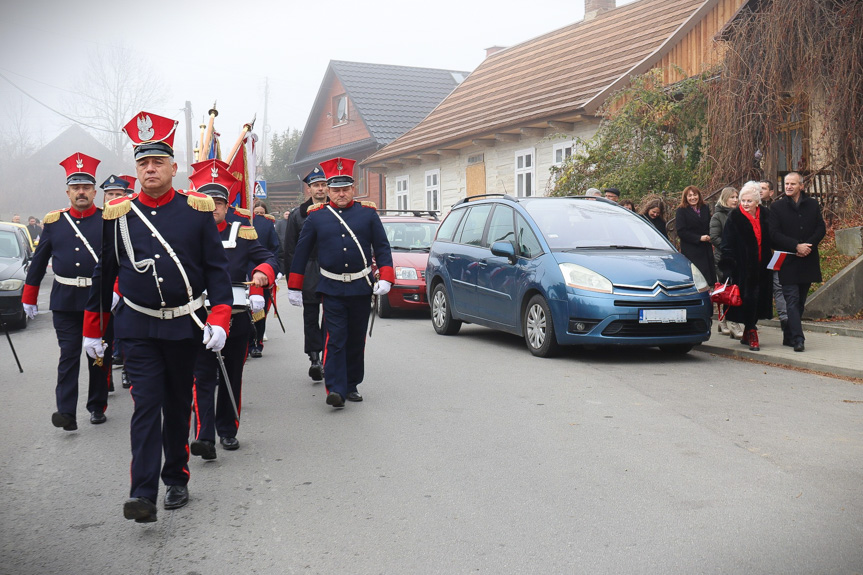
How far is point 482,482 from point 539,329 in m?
5.08

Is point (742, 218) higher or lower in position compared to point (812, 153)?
lower

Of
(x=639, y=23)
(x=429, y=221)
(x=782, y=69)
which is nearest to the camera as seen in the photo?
(x=782, y=69)

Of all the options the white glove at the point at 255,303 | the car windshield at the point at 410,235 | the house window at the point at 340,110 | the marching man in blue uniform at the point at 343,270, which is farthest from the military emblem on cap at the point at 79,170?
the house window at the point at 340,110

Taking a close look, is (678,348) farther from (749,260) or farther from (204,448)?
(204,448)

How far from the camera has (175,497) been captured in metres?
5.05

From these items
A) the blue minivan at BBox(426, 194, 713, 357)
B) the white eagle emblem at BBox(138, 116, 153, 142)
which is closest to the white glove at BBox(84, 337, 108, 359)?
the white eagle emblem at BBox(138, 116, 153, 142)

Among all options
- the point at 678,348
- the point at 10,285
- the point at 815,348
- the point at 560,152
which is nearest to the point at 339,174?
the point at 678,348

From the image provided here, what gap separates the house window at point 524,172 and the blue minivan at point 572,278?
1294 cm

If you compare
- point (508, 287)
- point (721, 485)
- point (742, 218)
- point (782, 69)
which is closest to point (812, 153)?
point (782, 69)

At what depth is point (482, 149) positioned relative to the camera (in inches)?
1094

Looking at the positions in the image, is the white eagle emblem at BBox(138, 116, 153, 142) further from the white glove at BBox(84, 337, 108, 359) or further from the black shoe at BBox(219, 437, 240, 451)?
the black shoe at BBox(219, 437, 240, 451)

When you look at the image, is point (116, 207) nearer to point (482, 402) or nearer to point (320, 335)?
point (482, 402)

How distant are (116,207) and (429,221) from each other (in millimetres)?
12724

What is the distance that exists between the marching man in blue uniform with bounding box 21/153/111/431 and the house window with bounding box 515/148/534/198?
1836cm
